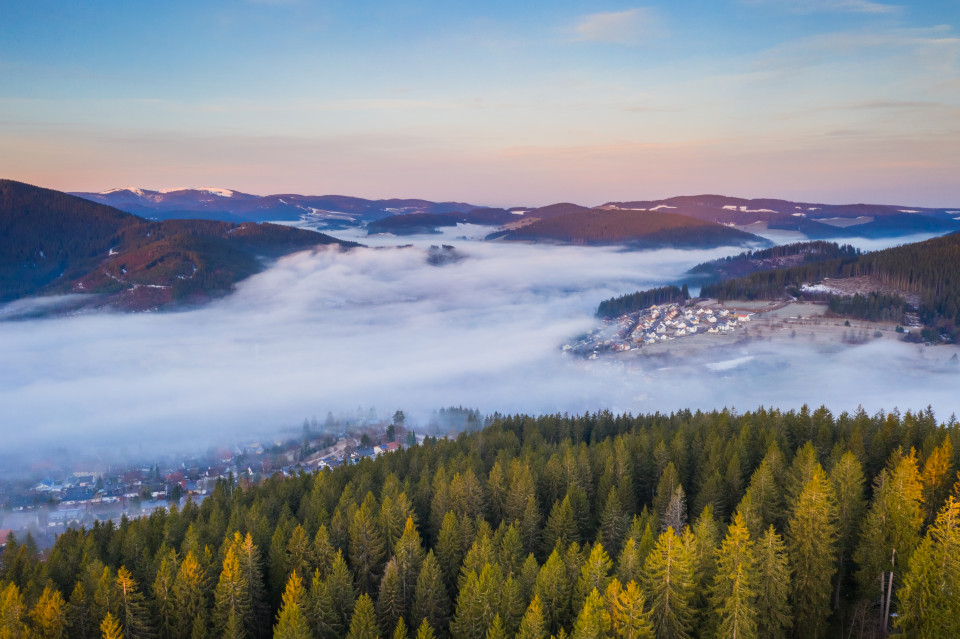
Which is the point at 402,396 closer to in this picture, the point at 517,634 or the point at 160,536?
the point at 160,536

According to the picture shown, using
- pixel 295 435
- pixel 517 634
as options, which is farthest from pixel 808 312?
pixel 517 634

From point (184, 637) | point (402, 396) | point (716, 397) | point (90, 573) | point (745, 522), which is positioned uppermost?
point (745, 522)

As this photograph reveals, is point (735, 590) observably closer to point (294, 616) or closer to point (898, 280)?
point (294, 616)

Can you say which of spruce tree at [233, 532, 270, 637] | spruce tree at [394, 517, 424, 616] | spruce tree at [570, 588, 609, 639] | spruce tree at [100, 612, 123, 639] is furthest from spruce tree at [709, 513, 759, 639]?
spruce tree at [100, 612, 123, 639]

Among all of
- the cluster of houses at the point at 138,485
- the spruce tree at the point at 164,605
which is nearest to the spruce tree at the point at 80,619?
the spruce tree at the point at 164,605

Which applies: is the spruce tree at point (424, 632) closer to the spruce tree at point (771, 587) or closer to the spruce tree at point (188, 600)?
the spruce tree at point (188, 600)
